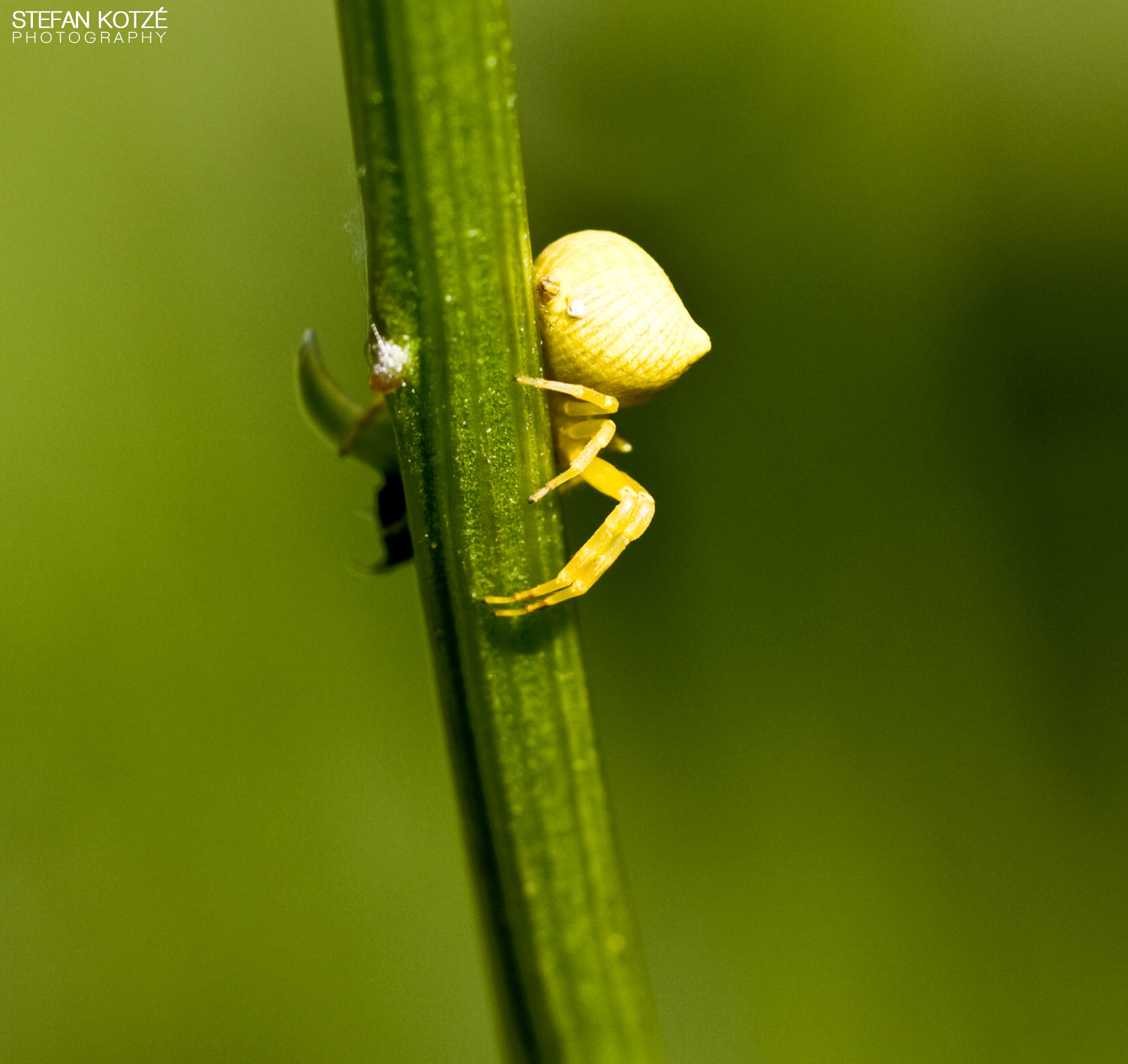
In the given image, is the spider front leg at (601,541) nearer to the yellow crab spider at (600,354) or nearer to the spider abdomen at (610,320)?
the yellow crab spider at (600,354)

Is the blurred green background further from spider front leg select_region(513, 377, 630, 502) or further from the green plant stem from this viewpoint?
the green plant stem

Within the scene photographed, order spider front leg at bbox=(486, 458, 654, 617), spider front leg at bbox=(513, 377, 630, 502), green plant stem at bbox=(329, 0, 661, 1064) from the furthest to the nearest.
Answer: spider front leg at bbox=(513, 377, 630, 502)
spider front leg at bbox=(486, 458, 654, 617)
green plant stem at bbox=(329, 0, 661, 1064)

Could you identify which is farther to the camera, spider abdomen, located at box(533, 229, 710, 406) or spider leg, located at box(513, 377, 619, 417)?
spider abdomen, located at box(533, 229, 710, 406)

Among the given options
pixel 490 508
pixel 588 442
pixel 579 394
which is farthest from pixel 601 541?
pixel 490 508

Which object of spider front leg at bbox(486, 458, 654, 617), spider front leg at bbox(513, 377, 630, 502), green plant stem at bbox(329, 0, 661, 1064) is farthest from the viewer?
spider front leg at bbox(513, 377, 630, 502)

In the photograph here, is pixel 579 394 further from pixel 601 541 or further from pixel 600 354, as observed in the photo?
pixel 601 541

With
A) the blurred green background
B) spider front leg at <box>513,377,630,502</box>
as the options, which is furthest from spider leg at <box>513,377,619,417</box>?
the blurred green background

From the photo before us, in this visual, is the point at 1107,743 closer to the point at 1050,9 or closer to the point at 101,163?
the point at 1050,9
